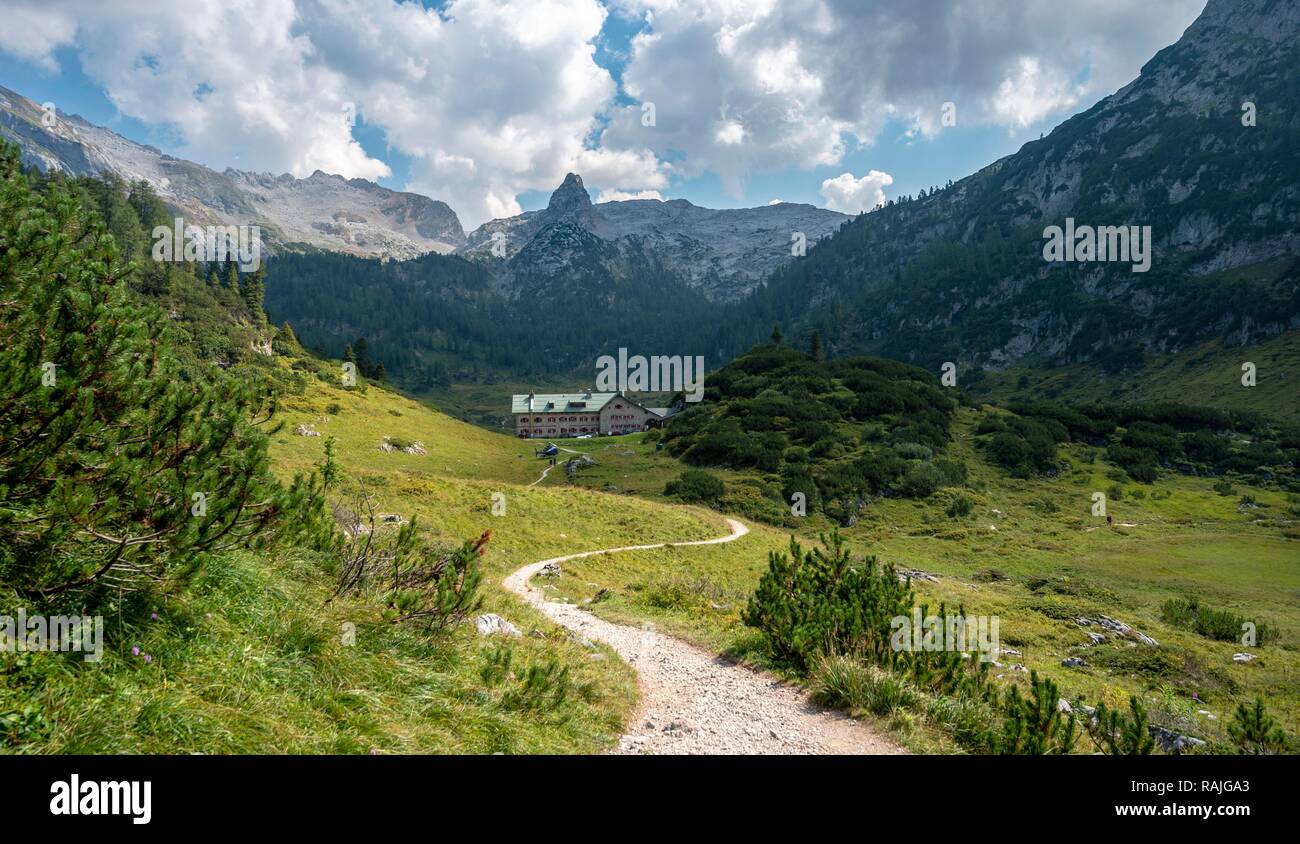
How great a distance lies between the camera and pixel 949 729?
27.8 feet

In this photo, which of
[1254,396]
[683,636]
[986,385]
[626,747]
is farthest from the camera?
[986,385]

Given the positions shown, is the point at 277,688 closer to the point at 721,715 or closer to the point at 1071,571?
the point at 721,715

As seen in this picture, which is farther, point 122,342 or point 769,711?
point 769,711

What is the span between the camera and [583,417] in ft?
438

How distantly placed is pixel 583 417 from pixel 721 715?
12553 cm

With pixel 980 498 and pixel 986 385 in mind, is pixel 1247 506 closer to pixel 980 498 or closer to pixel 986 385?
pixel 980 498

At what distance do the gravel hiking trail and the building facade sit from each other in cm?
11880

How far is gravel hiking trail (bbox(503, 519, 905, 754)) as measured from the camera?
7.83 meters

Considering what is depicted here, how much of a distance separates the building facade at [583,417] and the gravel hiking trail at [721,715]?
118803 mm

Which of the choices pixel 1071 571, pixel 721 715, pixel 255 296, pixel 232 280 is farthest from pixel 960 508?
pixel 232 280

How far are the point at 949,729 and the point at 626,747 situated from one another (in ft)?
15.3

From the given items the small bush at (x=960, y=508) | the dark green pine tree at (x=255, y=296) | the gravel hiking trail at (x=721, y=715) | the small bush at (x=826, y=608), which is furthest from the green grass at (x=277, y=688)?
the dark green pine tree at (x=255, y=296)

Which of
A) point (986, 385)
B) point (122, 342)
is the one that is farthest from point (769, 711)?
point (986, 385)

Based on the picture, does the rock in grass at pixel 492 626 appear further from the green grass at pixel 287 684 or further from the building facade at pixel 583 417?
the building facade at pixel 583 417
